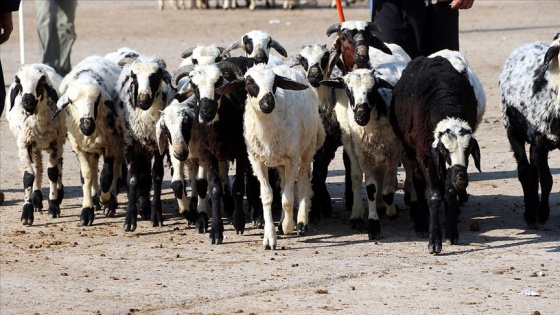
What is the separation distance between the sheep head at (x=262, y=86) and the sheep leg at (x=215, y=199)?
74cm

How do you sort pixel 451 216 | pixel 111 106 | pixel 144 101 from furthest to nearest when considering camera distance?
1. pixel 111 106
2. pixel 144 101
3. pixel 451 216

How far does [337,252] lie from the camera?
1120cm

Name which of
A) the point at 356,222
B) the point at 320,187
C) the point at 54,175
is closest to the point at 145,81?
the point at 54,175

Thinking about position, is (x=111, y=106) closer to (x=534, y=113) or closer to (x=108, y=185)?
(x=108, y=185)

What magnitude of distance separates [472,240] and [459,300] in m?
2.18

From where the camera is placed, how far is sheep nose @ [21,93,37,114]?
12.8 meters

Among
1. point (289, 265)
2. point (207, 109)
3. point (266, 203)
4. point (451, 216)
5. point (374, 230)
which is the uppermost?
point (207, 109)

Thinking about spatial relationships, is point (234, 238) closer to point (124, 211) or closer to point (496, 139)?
point (124, 211)

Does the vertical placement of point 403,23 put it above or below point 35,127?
above

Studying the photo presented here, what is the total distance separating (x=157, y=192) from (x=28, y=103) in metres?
1.58

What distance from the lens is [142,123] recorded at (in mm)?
12578

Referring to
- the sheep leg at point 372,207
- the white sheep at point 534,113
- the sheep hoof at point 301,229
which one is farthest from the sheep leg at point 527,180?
the sheep hoof at point 301,229

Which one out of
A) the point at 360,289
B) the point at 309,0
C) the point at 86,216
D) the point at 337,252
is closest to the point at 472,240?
the point at 337,252

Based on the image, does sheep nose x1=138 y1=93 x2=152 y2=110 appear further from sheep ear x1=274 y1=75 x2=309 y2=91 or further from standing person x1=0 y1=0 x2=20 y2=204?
standing person x1=0 y1=0 x2=20 y2=204
